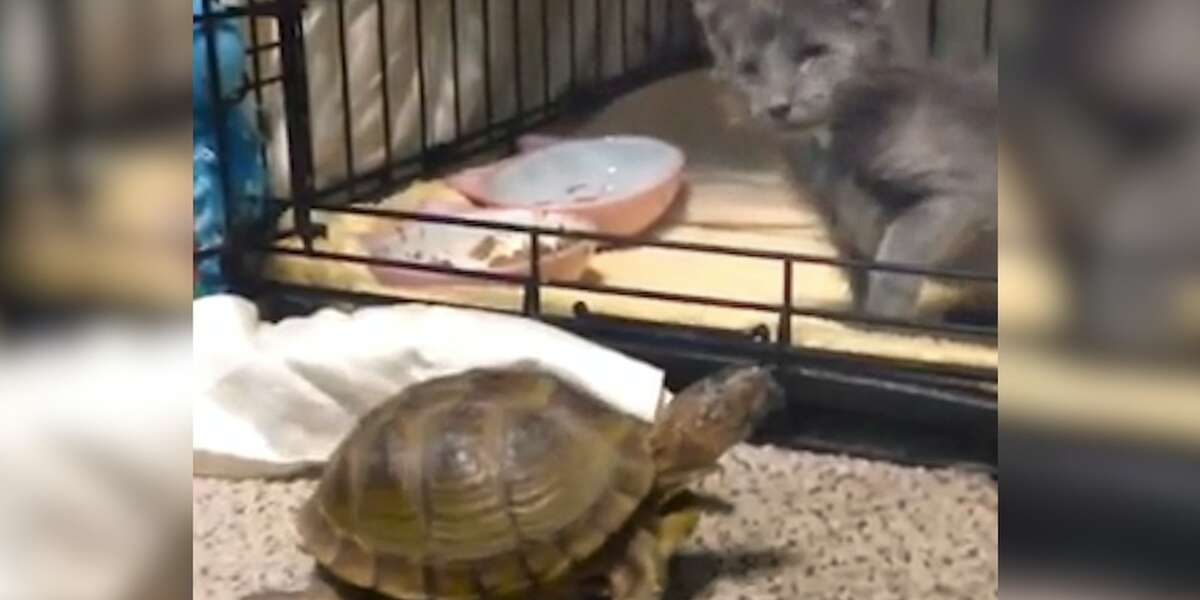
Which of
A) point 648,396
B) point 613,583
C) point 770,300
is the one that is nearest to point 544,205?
point 770,300

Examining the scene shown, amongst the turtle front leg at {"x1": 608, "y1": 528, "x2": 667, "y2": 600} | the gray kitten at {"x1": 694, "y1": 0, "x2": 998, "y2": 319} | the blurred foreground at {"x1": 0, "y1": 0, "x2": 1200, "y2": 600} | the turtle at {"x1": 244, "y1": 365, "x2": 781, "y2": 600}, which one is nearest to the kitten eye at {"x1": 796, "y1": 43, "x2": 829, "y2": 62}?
the gray kitten at {"x1": 694, "y1": 0, "x2": 998, "y2": 319}

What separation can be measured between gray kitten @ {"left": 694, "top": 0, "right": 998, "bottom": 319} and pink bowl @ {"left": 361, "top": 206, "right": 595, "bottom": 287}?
8.8 inches

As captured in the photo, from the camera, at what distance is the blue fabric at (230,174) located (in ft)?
5.03

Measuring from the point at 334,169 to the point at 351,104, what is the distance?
0.08m

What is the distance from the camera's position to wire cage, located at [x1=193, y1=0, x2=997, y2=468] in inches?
50.3

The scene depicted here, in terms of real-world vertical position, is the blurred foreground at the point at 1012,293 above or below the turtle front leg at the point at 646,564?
above

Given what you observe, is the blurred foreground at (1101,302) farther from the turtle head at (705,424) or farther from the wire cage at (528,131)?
the turtle head at (705,424)

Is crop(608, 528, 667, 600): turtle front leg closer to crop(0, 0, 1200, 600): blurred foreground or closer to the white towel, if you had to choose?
the white towel

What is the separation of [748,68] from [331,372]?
530 millimetres

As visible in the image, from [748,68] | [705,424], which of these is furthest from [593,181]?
[705,424]

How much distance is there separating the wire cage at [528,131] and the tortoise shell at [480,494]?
0.24 meters

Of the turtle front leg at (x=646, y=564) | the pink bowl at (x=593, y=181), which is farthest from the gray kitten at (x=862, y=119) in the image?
the turtle front leg at (x=646, y=564)

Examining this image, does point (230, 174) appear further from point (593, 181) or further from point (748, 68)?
point (748, 68)

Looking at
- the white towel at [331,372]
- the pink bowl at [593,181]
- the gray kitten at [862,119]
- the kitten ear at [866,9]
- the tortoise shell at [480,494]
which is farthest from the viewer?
the pink bowl at [593,181]
